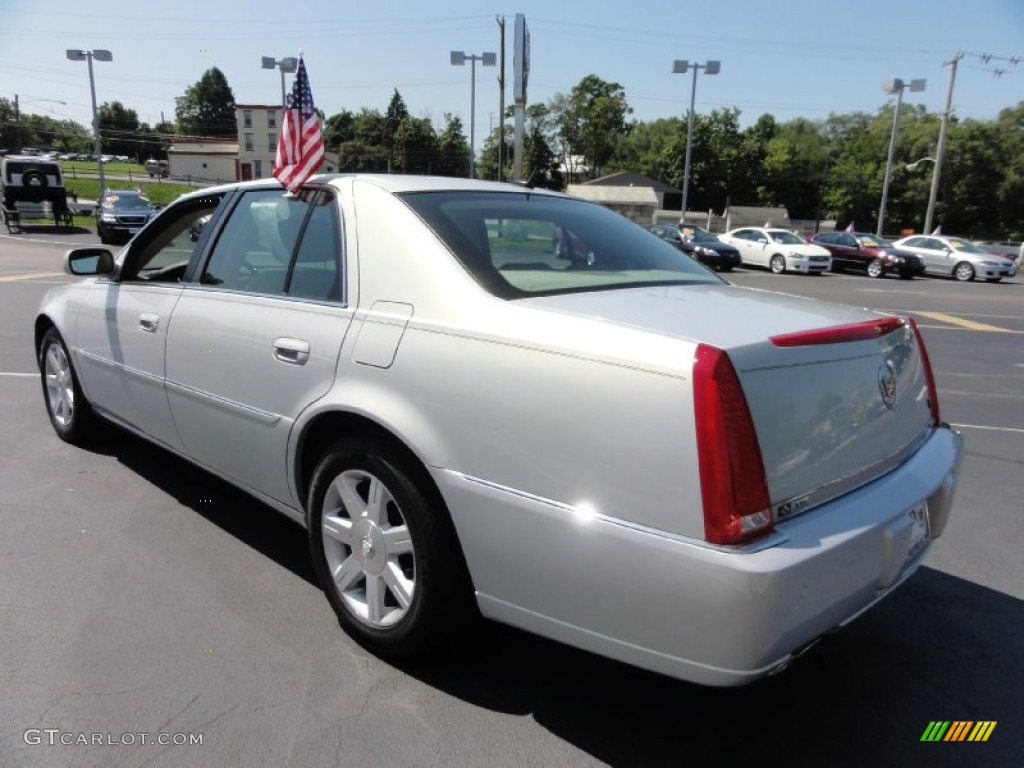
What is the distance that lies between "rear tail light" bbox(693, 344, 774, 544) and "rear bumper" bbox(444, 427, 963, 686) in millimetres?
57

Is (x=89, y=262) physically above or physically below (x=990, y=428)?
above

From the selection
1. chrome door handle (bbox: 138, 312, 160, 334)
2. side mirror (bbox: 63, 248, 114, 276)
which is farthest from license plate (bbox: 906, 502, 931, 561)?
side mirror (bbox: 63, 248, 114, 276)

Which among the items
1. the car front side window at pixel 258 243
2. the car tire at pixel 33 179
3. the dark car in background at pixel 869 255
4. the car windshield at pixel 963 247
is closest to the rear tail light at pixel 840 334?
the car front side window at pixel 258 243

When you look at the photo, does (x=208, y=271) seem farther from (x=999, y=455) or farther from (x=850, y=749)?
(x=999, y=455)

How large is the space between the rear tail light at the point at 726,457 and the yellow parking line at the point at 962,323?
41.2 ft

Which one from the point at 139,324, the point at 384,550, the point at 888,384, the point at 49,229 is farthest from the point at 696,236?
the point at 384,550

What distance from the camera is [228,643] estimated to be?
2.74 meters

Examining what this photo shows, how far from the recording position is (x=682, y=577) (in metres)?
1.83

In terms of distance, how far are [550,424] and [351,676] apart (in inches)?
49.0

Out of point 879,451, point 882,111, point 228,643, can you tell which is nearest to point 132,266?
point 228,643

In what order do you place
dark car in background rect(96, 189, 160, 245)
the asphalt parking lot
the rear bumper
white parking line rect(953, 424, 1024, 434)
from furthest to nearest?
dark car in background rect(96, 189, 160, 245), white parking line rect(953, 424, 1024, 434), the asphalt parking lot, the rear bumper

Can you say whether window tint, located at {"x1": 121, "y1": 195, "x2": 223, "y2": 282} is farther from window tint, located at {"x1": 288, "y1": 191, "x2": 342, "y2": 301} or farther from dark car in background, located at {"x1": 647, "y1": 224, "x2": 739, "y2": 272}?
dark car in background, located at {"x1": 647, "y1": 224, "x2": 739, "y2": 272}

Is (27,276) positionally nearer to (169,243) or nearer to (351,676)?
(169,243)

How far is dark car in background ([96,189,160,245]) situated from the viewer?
79.5 feet
